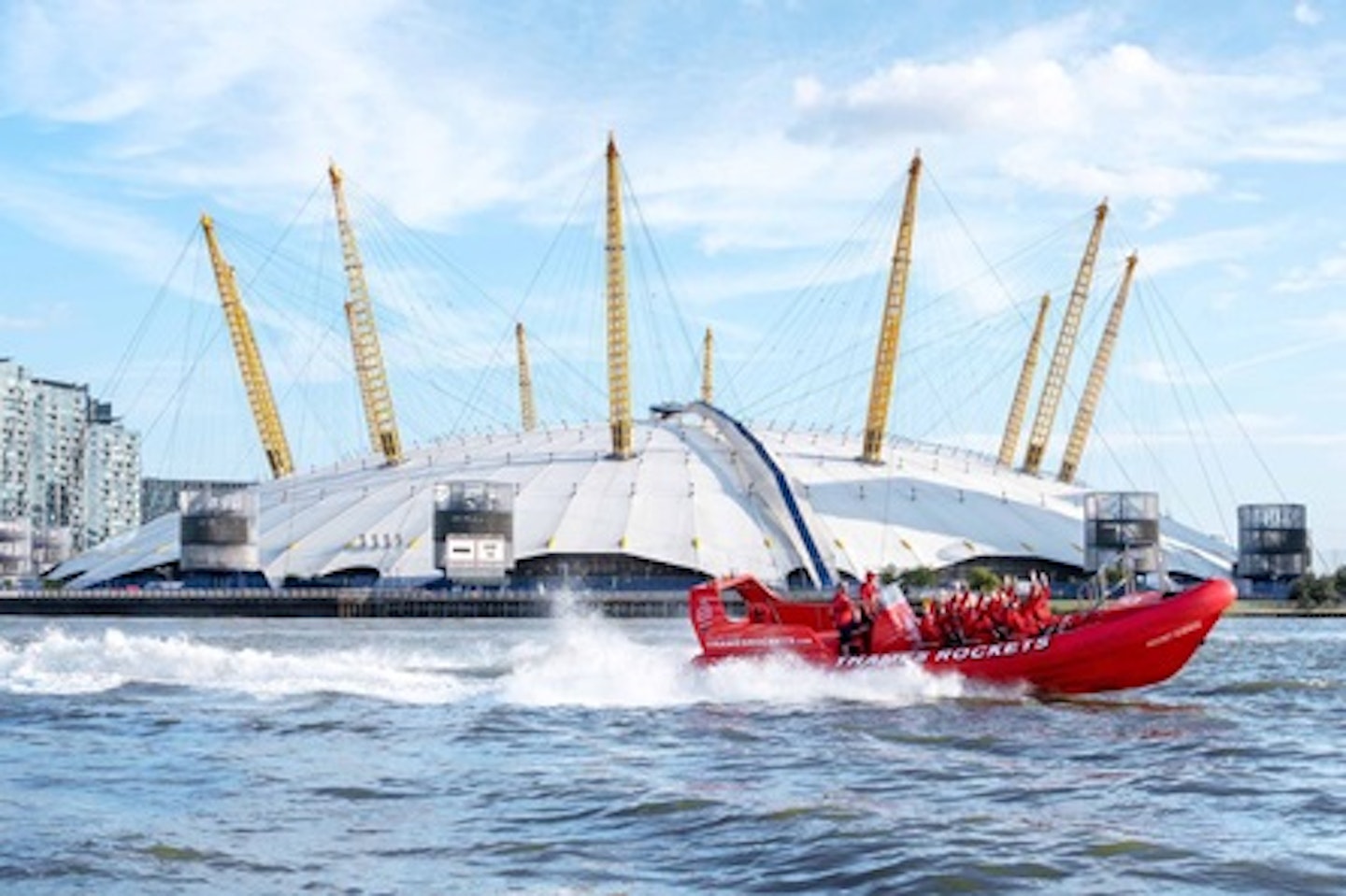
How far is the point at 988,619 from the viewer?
1702 inches

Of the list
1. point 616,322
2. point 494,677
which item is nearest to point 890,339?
point 616,322

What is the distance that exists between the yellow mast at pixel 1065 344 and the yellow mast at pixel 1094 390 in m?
4.71

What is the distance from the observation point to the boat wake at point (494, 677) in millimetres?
43125

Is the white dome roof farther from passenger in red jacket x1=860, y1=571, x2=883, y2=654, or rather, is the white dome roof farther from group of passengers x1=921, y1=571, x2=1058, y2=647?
group of passengers x1=921, y1=571, x2=1058, y2=647

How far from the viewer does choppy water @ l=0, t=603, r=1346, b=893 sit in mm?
22172

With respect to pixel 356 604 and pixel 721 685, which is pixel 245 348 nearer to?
pixel 356 604

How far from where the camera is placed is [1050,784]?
28734 mm

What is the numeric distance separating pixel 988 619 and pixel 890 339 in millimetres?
109532

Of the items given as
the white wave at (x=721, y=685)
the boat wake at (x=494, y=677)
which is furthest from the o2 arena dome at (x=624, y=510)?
the white wave at (x=721, y=685)

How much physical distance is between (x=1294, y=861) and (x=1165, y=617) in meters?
19.2

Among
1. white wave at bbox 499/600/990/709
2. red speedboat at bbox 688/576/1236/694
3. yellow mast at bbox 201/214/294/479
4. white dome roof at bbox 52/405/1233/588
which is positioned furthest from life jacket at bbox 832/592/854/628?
yellow mast at bbox 201/214/294/479

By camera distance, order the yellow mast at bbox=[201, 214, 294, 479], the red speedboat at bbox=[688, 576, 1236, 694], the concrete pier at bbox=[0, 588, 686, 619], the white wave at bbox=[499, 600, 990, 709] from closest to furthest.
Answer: the red speedboat at bbox=[688, 576, 1236, 694] < the white wave at bbox=[499, 600, 990, 709] < the concrete pier at bbox=[0, 588, 686, 619] < the yellow mast at bbox=[201, 214, 294, 479]

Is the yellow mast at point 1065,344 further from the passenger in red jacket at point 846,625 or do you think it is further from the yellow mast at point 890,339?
the passenger in red jacket at point 846,625

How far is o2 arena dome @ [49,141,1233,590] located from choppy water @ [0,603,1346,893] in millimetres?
78642
